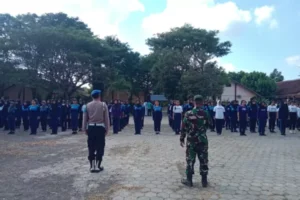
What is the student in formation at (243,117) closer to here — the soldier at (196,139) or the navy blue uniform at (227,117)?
the navy blue uniform at (227,117)

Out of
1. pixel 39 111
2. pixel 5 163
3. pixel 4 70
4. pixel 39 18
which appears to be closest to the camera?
pixel 5 163

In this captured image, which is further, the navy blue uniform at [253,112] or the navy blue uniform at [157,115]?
the navy blue uniform at [253,112]

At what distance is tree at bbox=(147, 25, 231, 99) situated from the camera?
31391 millimetres

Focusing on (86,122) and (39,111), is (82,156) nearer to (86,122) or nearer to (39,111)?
(86,122)

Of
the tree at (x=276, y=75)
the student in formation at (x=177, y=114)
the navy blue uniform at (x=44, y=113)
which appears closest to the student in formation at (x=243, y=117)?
the student in formation at (x=177, y=114)

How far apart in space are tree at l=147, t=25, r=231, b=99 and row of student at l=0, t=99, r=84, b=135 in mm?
16335

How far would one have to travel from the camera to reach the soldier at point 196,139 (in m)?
6.19

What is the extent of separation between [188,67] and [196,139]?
2780cm

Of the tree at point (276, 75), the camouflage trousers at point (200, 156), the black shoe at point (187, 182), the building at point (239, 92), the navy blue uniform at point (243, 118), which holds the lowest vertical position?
the black shoe at point (187, 182)

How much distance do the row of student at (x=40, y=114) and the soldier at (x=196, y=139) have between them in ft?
36.0

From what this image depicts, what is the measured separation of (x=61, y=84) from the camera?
30.9m

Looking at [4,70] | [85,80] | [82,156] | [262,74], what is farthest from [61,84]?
[262,74]

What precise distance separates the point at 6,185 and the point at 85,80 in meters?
26.2

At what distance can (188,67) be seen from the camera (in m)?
33.5
